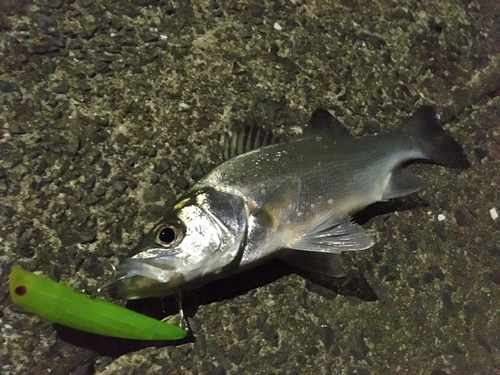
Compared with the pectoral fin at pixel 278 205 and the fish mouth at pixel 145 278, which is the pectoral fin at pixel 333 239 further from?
the fish mouth at pixel 145 278

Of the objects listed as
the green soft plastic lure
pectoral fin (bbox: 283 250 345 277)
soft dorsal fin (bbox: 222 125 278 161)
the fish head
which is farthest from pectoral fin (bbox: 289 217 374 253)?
the green soft plastic lure

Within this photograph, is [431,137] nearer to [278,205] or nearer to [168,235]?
[278,205]

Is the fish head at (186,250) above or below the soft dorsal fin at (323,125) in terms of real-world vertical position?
below

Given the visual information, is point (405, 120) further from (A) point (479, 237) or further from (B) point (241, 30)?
(B) point (241, 30)

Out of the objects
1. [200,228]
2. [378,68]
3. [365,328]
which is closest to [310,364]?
[365,328]

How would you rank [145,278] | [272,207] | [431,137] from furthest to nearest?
[431,137], [272,207], [145,278]

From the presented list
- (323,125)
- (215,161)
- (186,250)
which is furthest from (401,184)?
(186,250)

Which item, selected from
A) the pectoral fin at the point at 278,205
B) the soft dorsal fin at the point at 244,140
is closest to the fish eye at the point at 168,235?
the pectoral fin at the point at 278,205
